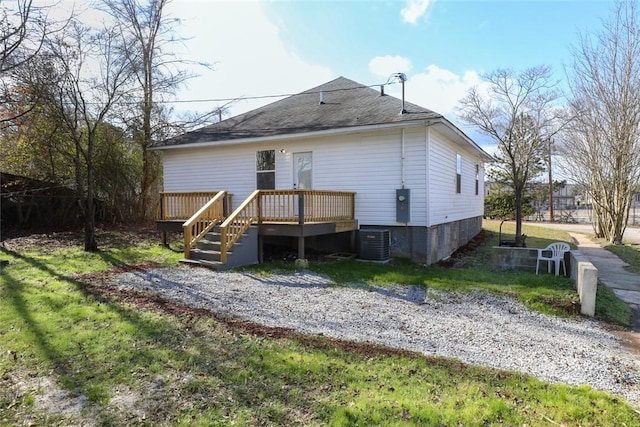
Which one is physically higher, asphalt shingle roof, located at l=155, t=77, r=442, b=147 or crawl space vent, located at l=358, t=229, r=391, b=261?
asphalt shingle roof, located at l=155, t=77, r=442, b=147

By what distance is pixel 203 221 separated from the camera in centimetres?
927

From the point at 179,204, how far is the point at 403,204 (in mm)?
6098

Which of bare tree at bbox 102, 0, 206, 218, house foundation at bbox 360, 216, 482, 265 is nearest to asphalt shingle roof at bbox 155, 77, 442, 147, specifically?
house foundation at bbox 360, 216, 482, 265

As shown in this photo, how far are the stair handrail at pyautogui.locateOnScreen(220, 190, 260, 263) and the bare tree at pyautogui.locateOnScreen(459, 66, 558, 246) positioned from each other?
23.0 ft

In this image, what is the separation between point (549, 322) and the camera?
5.35 metres

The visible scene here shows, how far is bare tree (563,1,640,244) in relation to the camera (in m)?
13.0

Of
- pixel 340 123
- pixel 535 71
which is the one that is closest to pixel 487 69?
pixel 535 71

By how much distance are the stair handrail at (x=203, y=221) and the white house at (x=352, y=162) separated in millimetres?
1141

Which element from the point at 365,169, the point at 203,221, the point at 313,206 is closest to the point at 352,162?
the point at 365,169

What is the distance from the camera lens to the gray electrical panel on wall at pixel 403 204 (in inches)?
368

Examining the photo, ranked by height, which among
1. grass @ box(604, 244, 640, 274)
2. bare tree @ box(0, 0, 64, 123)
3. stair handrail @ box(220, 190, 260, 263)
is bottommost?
grass @ box(604, 244, 640, 274)

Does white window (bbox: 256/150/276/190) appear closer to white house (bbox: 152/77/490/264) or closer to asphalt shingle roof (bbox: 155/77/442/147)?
white house (bbox: 152/77/490/264)

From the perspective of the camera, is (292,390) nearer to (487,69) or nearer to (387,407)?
(387,407)

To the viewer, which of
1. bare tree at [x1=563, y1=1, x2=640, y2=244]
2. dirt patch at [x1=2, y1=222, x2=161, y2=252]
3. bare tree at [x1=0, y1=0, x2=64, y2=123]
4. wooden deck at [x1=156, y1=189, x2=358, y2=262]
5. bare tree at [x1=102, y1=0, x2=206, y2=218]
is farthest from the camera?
bare tree at [x1=102, y1=0, x2=206, y2=218]
